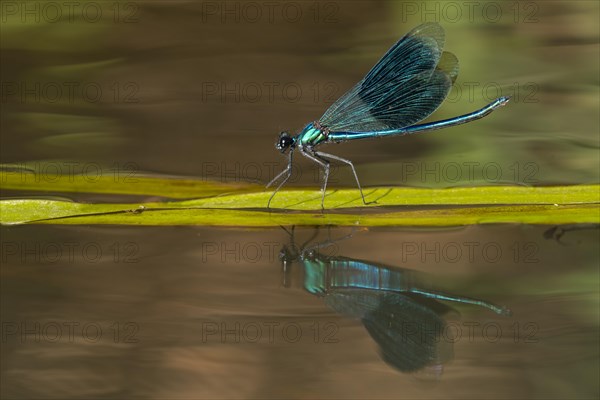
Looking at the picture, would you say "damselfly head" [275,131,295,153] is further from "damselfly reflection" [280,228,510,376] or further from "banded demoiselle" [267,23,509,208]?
"damselfly reflection" [280,228,510,376]

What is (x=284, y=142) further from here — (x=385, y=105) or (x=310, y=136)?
(x=385, y=105)

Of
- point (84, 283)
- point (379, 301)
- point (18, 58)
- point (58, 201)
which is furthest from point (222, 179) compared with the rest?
point (18, 58)

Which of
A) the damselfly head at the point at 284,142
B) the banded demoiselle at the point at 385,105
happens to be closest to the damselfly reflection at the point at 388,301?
the damselfly head at the point at 284,142

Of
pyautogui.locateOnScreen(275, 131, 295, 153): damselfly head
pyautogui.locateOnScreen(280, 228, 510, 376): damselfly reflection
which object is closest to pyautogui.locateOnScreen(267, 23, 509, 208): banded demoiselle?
pyautogui.locateOnScreen(275, 131, 295, 153): damselfly head

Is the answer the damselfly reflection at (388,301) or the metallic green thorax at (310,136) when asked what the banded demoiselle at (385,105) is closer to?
the metallic green thorax at (310,136)

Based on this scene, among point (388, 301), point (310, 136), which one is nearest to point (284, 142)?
point (310, 136)

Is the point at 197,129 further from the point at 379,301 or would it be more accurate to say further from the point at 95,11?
the point at 379,301
